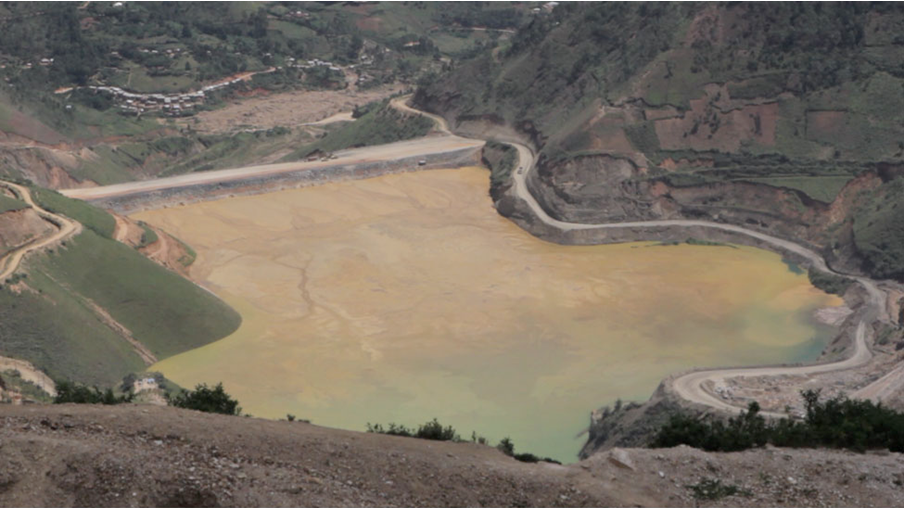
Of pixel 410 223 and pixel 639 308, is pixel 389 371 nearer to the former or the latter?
pixel 639 308

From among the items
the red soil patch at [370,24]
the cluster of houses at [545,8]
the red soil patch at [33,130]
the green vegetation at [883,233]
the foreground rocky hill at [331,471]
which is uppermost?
the cluster of houses at [545,8]

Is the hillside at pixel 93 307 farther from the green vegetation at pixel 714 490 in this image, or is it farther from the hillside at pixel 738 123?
the green vegetation at pixel 714 490

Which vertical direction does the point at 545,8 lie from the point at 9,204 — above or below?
above

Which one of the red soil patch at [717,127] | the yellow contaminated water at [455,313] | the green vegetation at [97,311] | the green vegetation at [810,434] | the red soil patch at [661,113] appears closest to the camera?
the green vegetation at [810,434]

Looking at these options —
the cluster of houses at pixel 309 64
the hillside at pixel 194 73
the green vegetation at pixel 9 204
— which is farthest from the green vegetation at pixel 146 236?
the cluster of houses at pixel 309 64

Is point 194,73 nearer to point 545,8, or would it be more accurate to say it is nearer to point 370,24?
point 370,24

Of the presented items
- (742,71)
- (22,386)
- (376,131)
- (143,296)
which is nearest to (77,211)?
(143,296)

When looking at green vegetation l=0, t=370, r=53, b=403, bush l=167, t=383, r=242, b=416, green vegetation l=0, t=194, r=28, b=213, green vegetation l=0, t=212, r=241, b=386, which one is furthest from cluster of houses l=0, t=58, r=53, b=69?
bush l=167, t=383, r=242, b=416

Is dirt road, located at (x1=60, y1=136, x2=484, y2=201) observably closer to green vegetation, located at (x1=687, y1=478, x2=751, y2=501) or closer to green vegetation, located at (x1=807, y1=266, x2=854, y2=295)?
green vegetation, located at (x1=807, y1=266, x2=854, y2=295)
